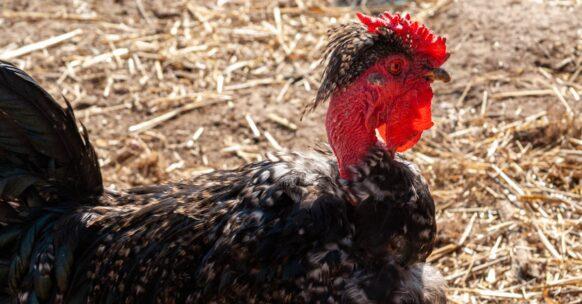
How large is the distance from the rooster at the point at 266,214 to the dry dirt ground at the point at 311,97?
1768 millimetres

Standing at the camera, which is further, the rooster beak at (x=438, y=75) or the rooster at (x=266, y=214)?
the rooster beak at (x=438, y=75)

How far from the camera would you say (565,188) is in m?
5.98

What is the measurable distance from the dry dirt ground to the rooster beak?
2.04m

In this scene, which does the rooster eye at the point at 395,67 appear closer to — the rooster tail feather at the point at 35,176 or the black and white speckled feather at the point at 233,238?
the black and white speckled feather at the point at 233,238

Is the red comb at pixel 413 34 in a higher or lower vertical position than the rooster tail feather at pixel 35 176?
higher

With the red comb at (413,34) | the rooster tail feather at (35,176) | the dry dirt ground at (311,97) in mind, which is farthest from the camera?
the dry dirt ground at (311,97)

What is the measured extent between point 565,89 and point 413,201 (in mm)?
3695


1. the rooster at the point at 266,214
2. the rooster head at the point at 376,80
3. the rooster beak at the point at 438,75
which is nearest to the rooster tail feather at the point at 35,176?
the rooster at the point at 266,214

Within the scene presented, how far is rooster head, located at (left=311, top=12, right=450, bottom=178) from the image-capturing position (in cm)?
377

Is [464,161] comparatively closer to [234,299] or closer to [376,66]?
[376,66]

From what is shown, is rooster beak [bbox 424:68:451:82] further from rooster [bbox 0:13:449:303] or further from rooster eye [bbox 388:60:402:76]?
rooster eye [bbox 388:60:402:76]

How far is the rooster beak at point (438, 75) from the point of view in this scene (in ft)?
12.4

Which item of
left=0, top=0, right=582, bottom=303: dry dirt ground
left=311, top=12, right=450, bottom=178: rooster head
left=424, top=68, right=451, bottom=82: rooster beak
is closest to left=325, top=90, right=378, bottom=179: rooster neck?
left=311, top=12, right=450, bottom=178: rooster head

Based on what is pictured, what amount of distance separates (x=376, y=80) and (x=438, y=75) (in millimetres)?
310
